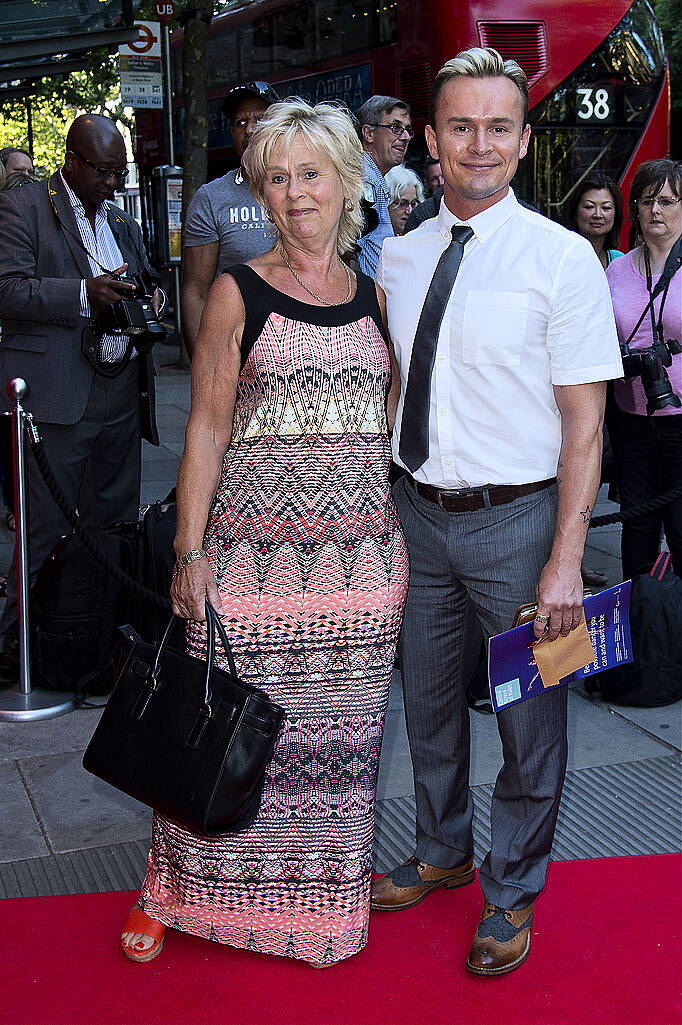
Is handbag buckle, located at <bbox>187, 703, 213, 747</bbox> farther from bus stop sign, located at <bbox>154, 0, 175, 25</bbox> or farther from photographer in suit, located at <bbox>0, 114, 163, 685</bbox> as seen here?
bus stop sign, located at <bbox>154, 0, 175, 25</bbox>

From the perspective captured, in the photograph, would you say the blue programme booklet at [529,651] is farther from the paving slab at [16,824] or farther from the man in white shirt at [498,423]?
the paving slab at [16,824]

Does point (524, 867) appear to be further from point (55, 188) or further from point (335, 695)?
point (55, 188)

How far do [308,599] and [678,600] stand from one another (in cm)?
214

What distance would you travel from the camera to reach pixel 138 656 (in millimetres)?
2662

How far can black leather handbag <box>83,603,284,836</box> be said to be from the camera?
97.9 inches

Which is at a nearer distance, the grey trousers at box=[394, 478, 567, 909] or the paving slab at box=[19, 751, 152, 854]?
the grey trousers at box=[394, 478, 567, 909]

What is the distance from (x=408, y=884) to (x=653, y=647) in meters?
1.70

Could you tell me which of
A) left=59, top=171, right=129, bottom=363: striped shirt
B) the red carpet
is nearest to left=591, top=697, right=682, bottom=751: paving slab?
the red carpet

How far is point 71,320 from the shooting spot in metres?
4.34

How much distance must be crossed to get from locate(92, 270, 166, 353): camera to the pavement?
58.0 inches

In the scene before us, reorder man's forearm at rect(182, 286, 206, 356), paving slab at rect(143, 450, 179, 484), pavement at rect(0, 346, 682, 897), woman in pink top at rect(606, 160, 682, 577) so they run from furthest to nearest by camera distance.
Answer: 1. paving slab at rect(143, 450, 179, 484)
2. man's forearm at rect(182, 286, 206, 356)
3. woman in pink top at rect(606, 160, 682, 577)
4. pavement at rect(0, 346, 682, 897)

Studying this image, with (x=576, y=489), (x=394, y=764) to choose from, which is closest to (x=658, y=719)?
(x=394, y=764)

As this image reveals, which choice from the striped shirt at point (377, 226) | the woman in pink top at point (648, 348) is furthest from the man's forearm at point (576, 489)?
the striped shirt at point (377, 226)

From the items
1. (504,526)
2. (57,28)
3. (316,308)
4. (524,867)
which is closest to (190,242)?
(316,308)
